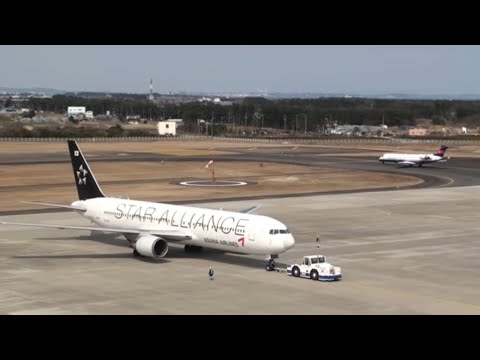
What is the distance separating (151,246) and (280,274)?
901 centimetres

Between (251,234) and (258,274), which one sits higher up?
Answer: (251,234)

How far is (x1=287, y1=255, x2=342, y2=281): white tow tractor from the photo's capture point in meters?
46.7

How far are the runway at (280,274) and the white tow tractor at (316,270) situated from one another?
2.21ft

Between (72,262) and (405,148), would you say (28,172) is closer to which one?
(72,262)

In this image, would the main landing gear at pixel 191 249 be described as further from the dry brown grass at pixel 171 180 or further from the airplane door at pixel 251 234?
the dry brown grass at pixel 171 180

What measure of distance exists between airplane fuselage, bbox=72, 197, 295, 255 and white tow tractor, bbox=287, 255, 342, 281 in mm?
1498

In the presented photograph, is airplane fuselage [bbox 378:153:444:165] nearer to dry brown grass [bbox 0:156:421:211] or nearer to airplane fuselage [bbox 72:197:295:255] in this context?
dry brown grass [bbox 0:156:421:211]

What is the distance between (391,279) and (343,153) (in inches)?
5012

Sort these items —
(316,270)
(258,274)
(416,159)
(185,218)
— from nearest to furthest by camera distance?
(316,270), (258,274), (185,218), (416,159)

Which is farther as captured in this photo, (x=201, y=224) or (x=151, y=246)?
(x=201, y=224)

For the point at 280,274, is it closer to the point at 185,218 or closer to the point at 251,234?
the point at 251,234

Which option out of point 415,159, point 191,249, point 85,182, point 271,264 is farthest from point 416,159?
point 271,264

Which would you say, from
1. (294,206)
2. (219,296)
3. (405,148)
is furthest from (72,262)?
(405,148)

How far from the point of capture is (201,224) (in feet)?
172
